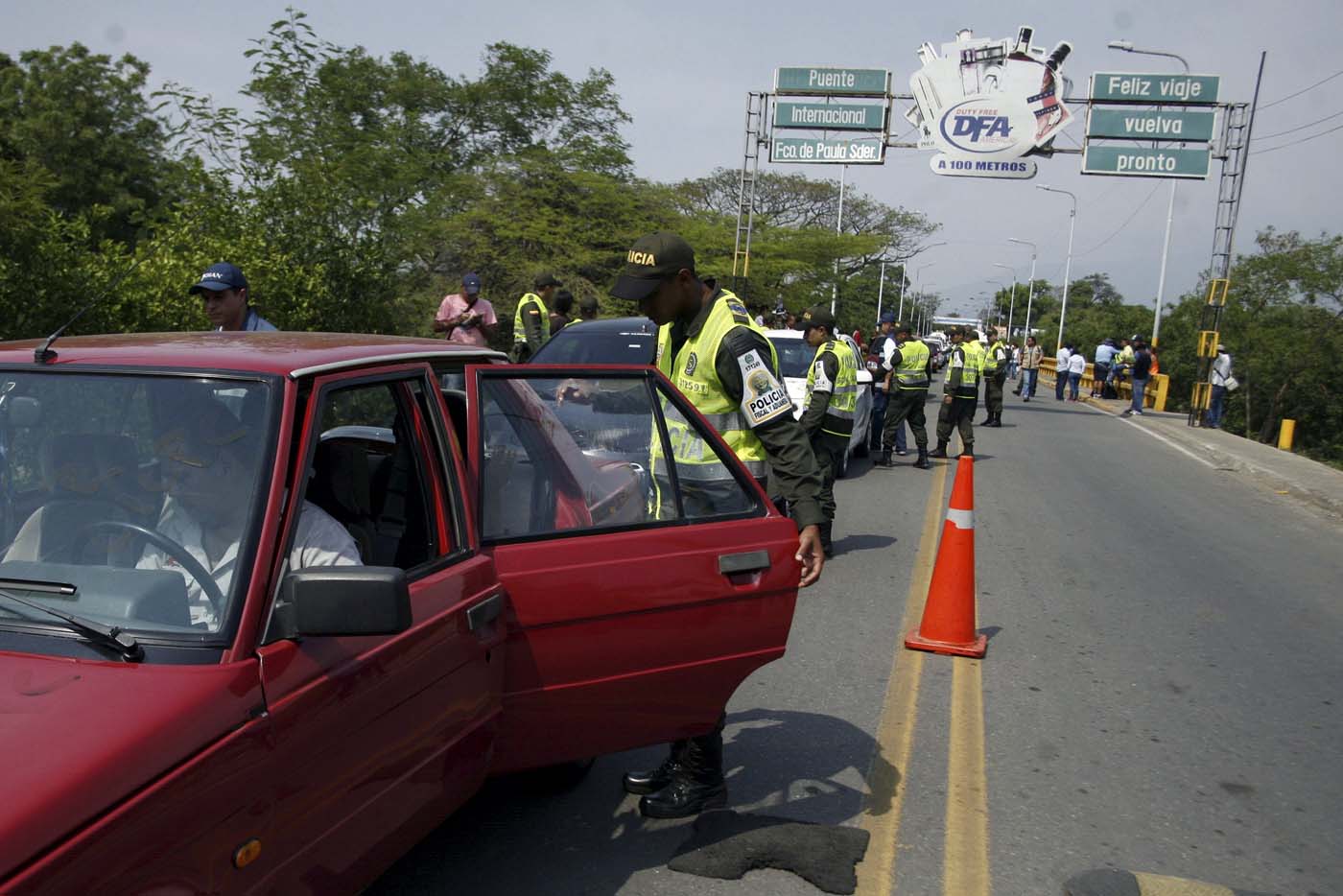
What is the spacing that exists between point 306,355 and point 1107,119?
24507mm

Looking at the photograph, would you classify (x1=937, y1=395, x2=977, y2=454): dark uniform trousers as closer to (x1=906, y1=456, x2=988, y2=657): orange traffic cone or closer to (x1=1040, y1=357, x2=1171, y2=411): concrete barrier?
(x1=906, y1=456, x2=988, y2=657): orange traffic cone

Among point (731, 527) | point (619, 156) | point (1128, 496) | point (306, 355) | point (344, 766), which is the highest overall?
point (619, 156)

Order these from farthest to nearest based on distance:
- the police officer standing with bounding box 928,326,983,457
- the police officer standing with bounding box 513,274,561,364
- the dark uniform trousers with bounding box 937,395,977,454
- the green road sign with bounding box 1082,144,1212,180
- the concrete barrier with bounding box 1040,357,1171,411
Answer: the concrete barrier with bounding box 1040,357,1171,411 → the green road sign with bounding box 1082,144,1212,180 → the dark uniform trousers with bounding box 937,395,977,454 → the police officer standing with bounding box 928,326,983,457 → the police officer standing with bounding box 513,274,561,364

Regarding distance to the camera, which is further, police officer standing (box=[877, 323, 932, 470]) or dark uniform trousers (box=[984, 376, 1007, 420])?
dark uniform trousers (box=[984, 376, 1007, 420])

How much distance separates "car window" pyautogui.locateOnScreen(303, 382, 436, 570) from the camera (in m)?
3.19

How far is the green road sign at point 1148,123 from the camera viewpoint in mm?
23875

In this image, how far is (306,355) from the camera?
2906 mm

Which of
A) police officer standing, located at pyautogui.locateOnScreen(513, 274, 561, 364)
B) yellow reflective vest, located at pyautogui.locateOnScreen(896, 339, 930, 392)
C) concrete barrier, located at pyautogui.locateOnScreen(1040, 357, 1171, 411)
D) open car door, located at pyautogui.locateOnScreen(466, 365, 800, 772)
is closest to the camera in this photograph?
open car door, located at pyautogui.locateOnScreen(466, 365, 800, 772)

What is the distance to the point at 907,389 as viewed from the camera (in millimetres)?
14406

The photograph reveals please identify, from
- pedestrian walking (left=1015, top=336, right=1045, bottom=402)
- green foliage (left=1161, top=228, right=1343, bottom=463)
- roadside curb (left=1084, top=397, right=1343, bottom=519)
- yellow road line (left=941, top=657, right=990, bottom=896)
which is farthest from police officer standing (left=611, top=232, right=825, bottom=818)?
green foliage (left=1161, top=228, right=1343, bottom=463)

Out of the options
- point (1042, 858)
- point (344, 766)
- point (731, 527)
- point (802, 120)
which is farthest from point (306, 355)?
point (802, 120)

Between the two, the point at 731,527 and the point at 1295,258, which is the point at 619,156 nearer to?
the point at 731,527

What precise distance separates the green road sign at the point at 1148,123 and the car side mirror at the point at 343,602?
81.2 ft

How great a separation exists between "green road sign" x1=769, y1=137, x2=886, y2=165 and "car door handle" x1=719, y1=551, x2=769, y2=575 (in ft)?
75.4
